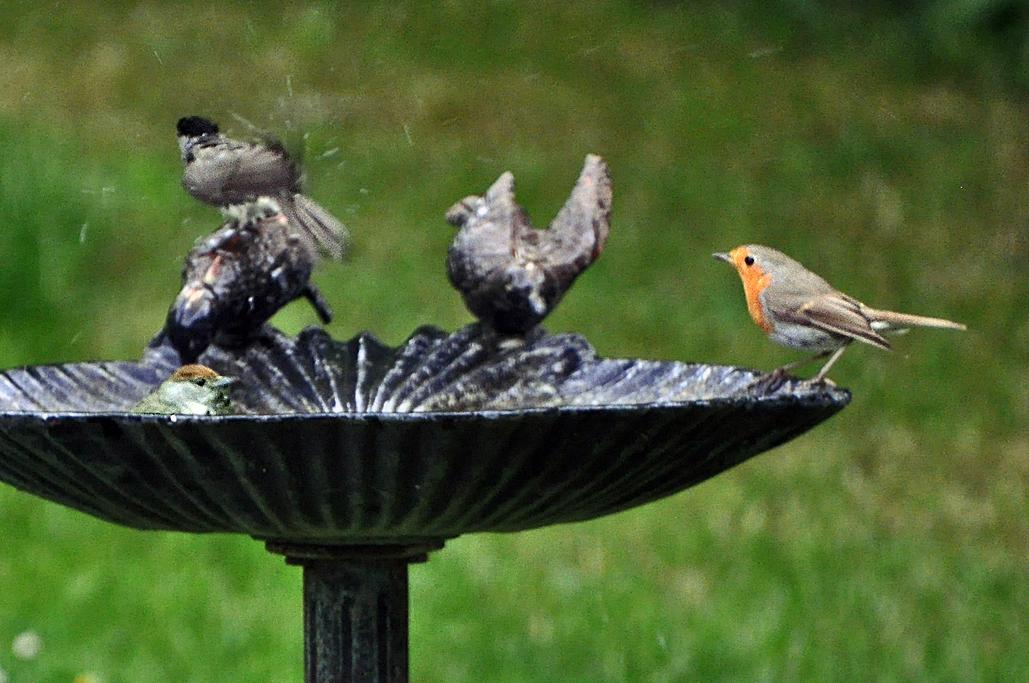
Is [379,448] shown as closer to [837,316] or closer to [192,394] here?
[192,394]

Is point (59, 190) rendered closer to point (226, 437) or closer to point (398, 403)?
point (398, 403)

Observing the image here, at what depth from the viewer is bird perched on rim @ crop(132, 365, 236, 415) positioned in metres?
3.33

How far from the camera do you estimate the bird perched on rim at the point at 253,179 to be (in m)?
4.05

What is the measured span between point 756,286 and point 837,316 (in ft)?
0.70

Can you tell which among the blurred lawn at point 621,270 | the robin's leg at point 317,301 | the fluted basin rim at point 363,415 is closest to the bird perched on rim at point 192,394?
the fluted basin rim at point 363,415

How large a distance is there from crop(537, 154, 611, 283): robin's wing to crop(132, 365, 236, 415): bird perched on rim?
811 millimetres

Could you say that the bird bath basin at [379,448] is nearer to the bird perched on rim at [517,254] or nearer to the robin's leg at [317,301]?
the bird perched on rim at [517,254]

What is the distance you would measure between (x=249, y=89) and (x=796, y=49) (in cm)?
297

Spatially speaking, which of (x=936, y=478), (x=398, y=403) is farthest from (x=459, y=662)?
(x=936, y=478)

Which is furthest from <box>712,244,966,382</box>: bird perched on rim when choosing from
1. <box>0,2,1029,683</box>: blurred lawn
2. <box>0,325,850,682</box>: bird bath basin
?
<box>0,2,1029,683</box>: blurred lawn

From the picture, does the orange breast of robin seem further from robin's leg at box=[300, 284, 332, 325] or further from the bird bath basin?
robin's leg at box=[300, 284, 332, 325]

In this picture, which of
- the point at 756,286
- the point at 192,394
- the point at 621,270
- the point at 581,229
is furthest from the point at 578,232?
the point at 621,270

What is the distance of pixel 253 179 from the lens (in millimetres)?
4137

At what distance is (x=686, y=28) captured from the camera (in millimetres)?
10547
